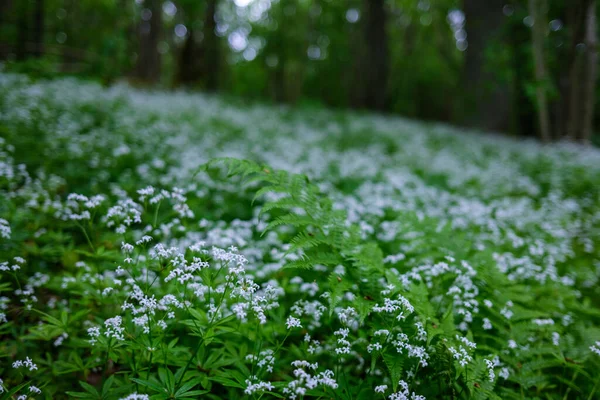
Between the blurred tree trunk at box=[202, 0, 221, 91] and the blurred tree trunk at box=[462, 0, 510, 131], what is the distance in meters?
10.0

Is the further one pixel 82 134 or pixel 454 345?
pixel 82 134

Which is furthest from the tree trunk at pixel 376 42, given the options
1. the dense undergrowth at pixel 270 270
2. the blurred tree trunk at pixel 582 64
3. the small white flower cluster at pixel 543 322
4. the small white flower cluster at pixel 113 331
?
the small white flower cluster at pixel 113 331

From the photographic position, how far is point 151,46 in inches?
694

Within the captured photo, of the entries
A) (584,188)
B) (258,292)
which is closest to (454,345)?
(258,292)

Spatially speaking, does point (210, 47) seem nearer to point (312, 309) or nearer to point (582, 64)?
point (582, 64)

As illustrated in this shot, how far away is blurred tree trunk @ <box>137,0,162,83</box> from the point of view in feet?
55.5

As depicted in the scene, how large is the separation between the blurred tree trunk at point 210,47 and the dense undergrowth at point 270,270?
852 centimetres

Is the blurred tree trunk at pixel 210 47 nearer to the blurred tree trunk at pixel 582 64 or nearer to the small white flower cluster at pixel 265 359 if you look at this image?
the blurred tree trunk at pixel 582 64

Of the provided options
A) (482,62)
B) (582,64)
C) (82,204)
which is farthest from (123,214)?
(482,62)

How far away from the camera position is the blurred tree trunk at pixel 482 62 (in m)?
14.4

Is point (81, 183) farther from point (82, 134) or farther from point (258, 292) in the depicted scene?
point (258, 292)

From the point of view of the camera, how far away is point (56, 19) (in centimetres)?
2938

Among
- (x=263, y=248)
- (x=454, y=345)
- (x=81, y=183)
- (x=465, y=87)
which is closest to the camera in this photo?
(x=454, y=345)

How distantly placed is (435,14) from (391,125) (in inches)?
892
